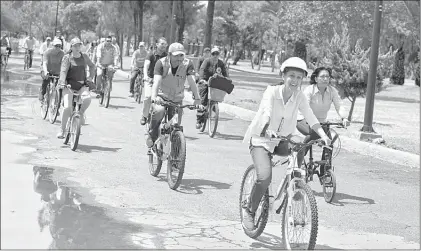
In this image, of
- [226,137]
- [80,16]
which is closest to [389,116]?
[226,137]

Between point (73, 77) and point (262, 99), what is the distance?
272 inches

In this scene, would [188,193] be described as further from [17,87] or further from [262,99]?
[17,87]

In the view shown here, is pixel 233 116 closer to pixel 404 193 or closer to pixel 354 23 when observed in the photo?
pixel 404 193

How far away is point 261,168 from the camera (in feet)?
23.6

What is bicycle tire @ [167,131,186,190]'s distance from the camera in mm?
9756

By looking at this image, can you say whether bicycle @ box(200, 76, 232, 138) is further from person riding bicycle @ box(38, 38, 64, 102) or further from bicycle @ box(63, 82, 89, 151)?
bicycle @ box(63, 82, 89, 151)

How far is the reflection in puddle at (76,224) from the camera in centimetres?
694

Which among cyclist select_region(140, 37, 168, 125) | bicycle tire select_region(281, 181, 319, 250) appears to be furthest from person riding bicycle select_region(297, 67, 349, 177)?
bicycle tire select_region(281, 181, 319, 250)

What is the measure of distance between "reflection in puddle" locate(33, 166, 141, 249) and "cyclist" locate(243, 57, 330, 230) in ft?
4.28

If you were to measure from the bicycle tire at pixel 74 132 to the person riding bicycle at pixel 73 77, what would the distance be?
0.60 meters

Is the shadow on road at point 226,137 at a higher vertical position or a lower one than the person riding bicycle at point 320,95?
lower

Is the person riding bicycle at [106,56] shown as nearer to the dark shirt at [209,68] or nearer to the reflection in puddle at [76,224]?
the dark shirt at [209,68]

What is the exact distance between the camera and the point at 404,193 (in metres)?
11.4

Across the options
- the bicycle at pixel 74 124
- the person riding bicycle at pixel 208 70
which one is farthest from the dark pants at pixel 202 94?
the bicycle at pixel 74 124
